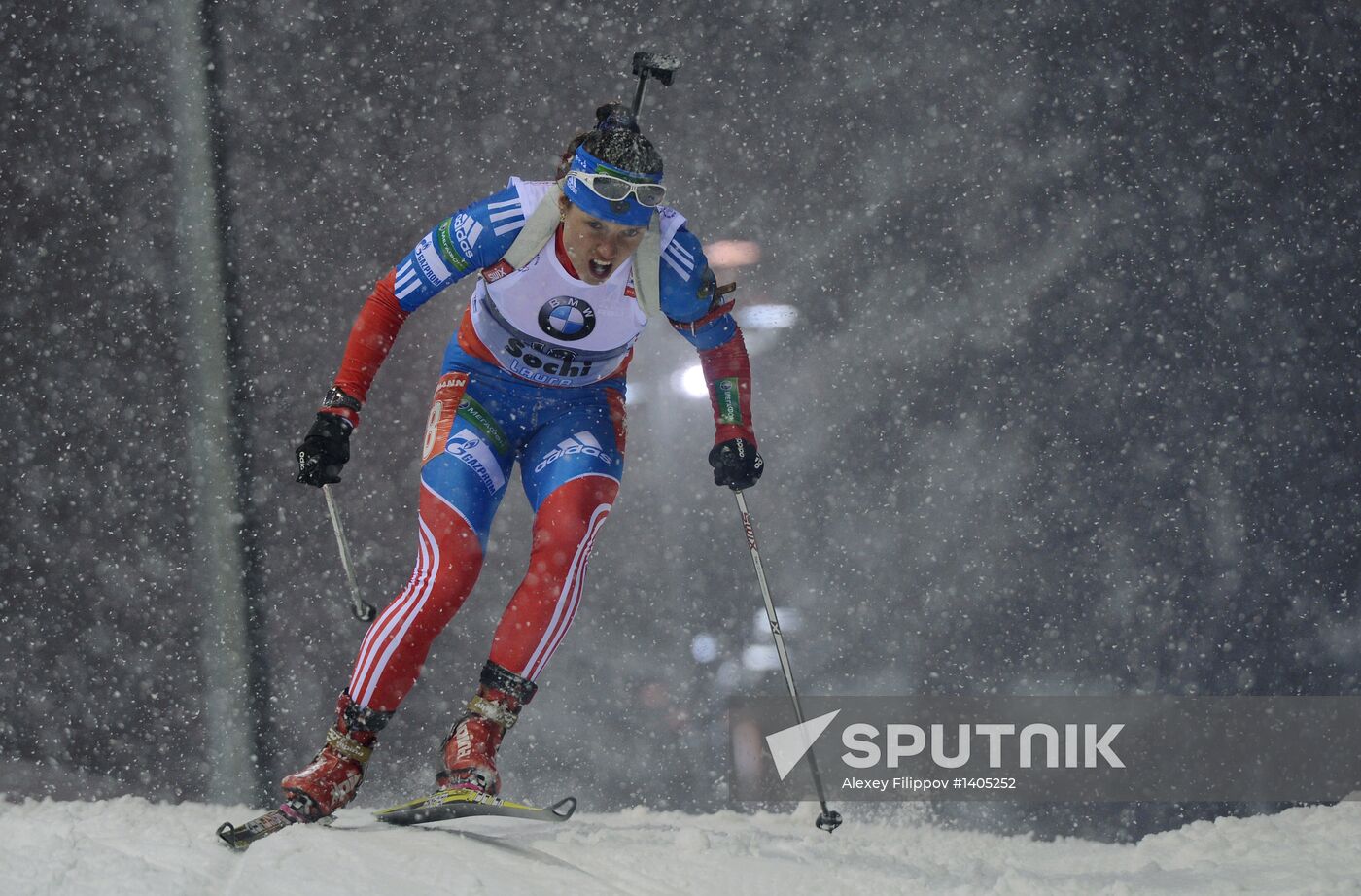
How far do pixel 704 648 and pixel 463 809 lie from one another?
1.58m

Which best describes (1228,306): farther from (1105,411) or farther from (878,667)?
(878,667)

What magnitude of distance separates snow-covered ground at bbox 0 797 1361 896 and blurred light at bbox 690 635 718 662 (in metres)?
0.58

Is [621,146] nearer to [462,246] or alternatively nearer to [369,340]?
[462,246]

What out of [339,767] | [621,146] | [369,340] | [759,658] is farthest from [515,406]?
[759,658]

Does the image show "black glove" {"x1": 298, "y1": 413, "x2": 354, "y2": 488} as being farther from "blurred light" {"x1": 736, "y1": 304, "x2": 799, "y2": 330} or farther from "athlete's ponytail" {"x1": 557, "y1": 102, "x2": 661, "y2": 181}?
"blurred light" {"x1": 736, "y1": 304, "x2": 799, "y2": 330}

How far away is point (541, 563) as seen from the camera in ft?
9.23

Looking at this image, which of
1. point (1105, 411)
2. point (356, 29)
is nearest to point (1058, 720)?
point (1105, 411)

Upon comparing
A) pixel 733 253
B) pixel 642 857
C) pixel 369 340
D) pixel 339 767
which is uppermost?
pixel 733 253

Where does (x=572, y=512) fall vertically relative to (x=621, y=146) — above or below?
below

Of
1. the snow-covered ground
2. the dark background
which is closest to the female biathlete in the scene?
the snow-covered ground

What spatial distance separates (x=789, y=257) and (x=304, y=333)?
1771 mm

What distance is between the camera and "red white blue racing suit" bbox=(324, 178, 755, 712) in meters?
2.81

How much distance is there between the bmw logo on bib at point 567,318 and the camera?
9.55 ft

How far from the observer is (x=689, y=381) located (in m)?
4.01
